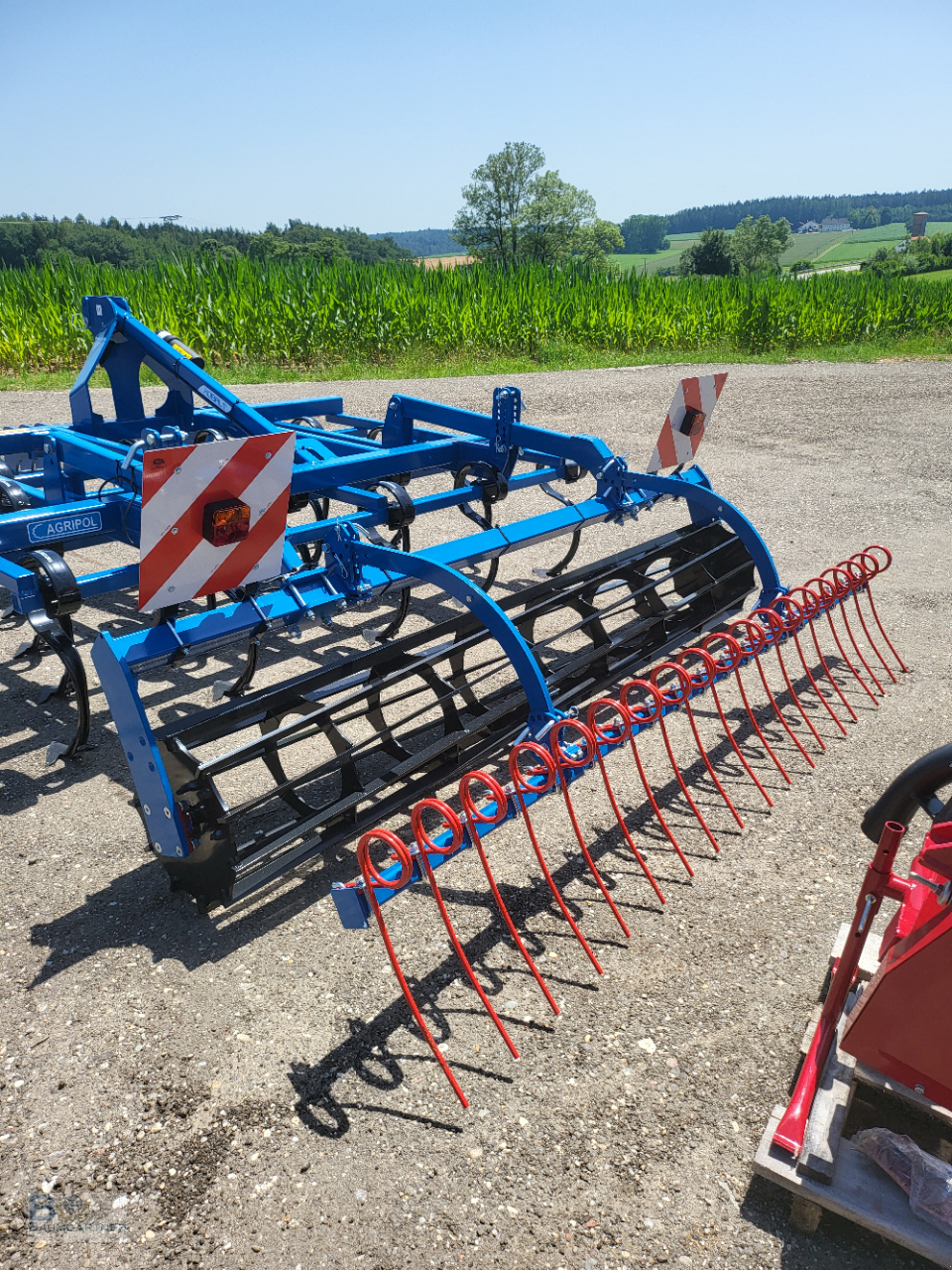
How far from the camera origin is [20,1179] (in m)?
2.01

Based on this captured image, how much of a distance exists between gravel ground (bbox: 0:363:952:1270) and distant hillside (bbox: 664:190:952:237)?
11383cm

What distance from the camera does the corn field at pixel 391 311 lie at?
1397cm

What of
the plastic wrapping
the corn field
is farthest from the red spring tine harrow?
the corn field

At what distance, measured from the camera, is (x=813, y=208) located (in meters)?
119

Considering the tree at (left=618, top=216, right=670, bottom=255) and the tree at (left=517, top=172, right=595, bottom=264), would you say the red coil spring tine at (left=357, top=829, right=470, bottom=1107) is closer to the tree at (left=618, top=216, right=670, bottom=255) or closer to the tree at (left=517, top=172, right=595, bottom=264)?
the tree at (left=517, top=172, right=595, bottom=264)

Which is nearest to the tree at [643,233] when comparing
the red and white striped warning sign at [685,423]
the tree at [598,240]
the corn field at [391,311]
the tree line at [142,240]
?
the tree at [598,240]

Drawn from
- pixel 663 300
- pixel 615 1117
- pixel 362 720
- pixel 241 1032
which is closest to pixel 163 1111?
pixel 241 1032

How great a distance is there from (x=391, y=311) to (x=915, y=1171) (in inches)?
570

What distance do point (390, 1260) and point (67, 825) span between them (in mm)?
2229

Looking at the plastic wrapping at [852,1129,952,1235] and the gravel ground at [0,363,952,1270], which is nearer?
the plastic wrapping at [852,1129,952,1235]

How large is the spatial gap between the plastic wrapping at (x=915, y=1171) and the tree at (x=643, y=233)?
96753 mm

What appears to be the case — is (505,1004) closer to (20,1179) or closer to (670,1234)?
(670,1234)

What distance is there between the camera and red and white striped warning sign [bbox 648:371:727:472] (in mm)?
4379

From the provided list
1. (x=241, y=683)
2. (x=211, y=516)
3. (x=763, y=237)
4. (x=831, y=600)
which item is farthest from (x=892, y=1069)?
(x=763, y=237)
